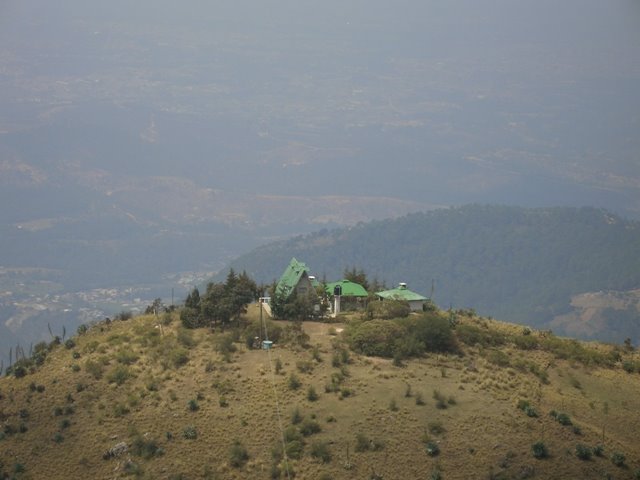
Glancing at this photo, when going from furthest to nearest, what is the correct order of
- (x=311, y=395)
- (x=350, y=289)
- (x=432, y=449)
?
(x=350, y=289)
(x=311, y=395)
(x=432, y=449)

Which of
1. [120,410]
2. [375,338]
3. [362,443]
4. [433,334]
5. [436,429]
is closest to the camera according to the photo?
[362,443]

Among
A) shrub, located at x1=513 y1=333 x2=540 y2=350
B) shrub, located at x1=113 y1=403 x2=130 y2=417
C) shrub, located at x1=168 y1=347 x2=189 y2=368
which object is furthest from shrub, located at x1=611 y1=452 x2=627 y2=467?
shrub, located at x1=113 y1=403 x2=130 y2=417

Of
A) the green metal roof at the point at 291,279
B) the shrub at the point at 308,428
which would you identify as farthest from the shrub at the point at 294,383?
the green metal roof at the point at 291,279

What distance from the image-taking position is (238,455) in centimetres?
5497

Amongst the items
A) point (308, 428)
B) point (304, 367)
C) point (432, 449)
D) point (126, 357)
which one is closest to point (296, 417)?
point (308, 428)

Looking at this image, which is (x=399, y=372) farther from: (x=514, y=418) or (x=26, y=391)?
(x=26, y=391)

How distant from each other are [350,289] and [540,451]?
29.6 m

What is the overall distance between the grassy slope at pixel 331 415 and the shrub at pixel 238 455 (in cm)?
34

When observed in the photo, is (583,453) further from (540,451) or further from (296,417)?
(296,417)

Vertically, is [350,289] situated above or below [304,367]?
above

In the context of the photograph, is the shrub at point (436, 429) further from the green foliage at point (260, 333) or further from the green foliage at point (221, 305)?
the green foliage at point (221, 305)

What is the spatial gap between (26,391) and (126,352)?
7.03 metres

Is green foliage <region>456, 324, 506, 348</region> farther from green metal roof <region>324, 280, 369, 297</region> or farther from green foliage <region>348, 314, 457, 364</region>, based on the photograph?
green metal roof <region>324, 280, 369, 297</region>

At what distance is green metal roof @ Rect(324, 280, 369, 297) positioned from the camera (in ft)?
265
